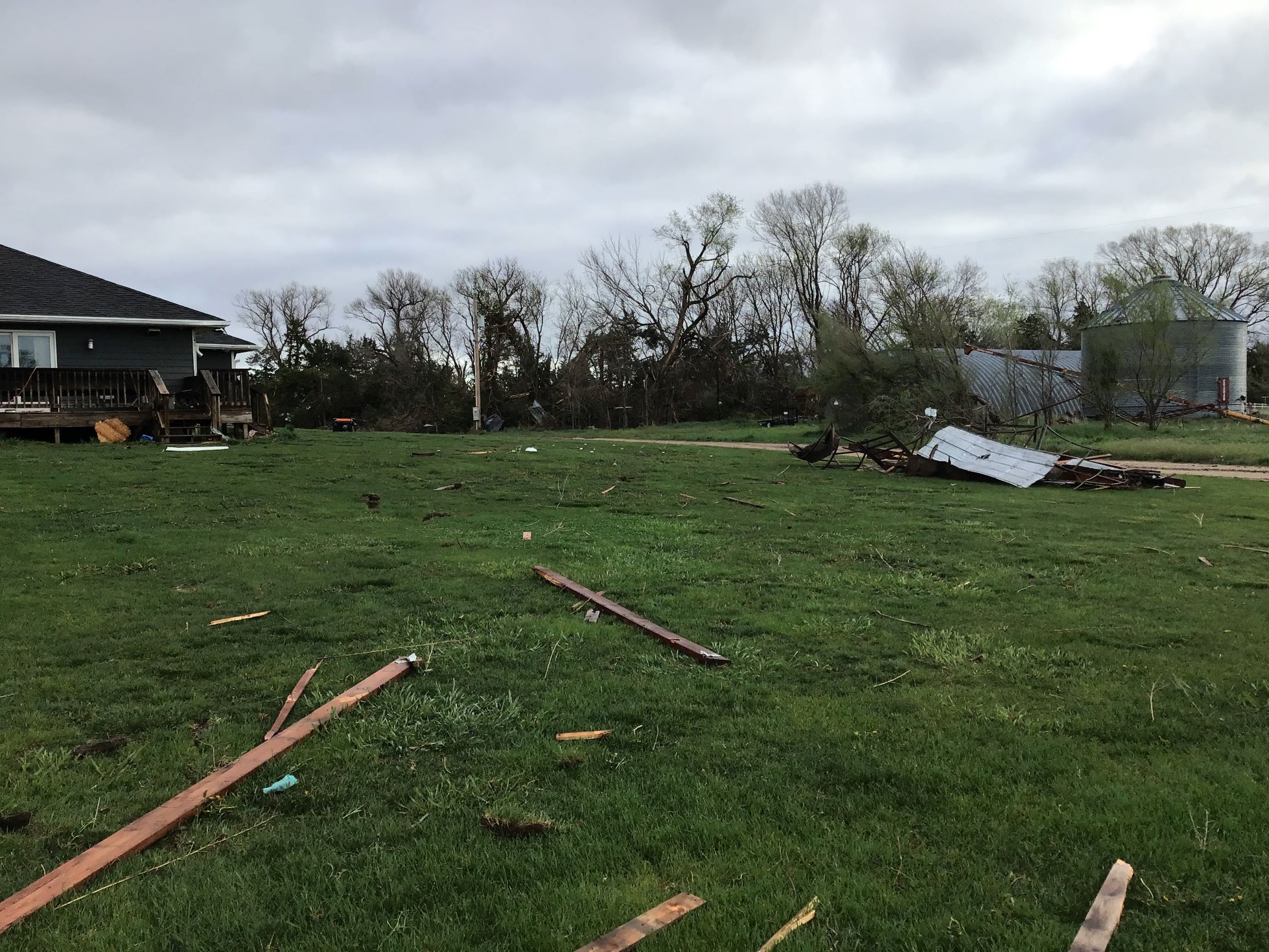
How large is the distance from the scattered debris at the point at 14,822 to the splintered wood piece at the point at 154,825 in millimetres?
369

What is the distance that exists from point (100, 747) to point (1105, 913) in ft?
12.0

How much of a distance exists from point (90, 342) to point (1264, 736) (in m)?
22.5

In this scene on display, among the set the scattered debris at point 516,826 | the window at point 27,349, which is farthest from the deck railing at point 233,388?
the scattered debris at point 516,826

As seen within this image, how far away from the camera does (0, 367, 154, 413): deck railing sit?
16.8m

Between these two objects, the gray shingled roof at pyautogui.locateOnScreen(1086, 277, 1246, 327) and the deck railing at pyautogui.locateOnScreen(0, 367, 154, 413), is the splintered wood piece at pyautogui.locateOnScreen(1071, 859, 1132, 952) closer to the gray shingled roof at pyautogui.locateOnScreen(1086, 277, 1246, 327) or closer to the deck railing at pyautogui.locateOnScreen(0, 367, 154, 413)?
the deck railing at pyautogui.locateOnScreen(0, 367, 154, 413)

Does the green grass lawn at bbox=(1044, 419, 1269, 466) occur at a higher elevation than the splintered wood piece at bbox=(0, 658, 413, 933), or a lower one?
higher

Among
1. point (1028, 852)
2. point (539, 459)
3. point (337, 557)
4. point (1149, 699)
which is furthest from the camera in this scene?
A: point (539, 459)

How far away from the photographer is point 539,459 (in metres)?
17.0

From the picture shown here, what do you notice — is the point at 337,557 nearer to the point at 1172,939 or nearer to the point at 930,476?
the point at 1172,939

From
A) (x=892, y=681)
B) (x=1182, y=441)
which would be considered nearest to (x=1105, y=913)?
(x=892, y=681)

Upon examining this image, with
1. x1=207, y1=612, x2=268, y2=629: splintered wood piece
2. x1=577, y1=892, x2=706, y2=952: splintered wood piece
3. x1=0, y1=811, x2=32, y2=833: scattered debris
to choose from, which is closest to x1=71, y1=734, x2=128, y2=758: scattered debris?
x1=0, y1=811, x2=32, y2=833: scattered debris

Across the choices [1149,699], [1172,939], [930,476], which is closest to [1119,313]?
[930,476]

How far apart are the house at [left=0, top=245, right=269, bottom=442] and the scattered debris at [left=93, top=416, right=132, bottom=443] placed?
0.54ft

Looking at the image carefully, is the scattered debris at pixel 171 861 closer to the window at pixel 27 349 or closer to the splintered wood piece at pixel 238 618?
the splintered wood piece at pixel 238 618
